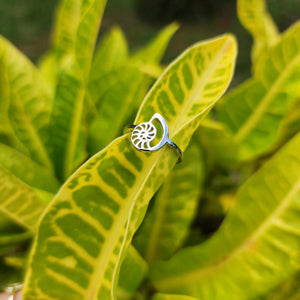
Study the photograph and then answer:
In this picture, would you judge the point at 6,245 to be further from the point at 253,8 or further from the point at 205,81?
the point at 253,8

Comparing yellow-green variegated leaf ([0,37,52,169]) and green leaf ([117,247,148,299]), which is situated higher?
yellow-green variegated leaf ([0,37,52,169])

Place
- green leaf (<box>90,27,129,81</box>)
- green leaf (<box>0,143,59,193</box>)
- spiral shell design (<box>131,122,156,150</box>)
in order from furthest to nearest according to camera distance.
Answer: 1. green leaf (<box>90,27,129,81</box>)
2. green leaf (<box>0,143,59,193</box>)
3. spiral shell design (<box>131,122,156,150</box>)

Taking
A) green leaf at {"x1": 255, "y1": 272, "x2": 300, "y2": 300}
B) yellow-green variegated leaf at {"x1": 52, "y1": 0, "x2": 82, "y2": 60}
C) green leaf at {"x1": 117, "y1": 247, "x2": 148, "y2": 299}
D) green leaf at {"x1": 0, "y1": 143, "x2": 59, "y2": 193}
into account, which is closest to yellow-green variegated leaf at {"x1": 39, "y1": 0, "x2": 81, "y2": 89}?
yellow-green variegated leaf at {"x1": 52, "y1": 0, "x2": 82, "y2": 60}

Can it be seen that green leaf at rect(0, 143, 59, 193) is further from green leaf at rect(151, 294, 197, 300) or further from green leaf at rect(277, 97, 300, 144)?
green leaf at rect(277, 97, 300, 144)

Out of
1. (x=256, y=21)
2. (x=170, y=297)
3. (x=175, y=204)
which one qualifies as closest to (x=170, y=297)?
(x=170, y=297)

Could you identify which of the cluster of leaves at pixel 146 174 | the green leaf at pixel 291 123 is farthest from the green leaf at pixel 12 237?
the green leaf at pixel 291 123

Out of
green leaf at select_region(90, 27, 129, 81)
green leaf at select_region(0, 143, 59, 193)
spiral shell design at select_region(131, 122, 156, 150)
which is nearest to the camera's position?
spiral shell design at select_region(131, 122, 156, 150)

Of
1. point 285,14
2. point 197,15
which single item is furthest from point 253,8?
point 197,15

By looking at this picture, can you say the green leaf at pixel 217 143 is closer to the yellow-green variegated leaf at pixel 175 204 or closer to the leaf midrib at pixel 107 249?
the yellow-green variegated leaf at pixel 175 204
